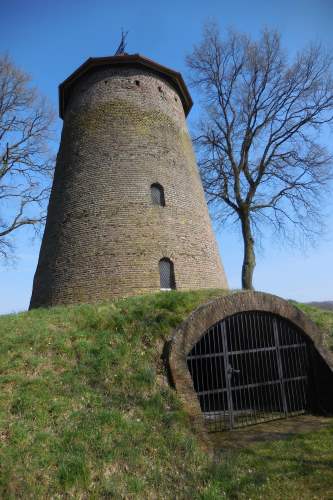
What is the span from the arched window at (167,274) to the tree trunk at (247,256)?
483cm

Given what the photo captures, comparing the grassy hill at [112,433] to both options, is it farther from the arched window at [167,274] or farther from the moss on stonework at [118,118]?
the moss on stonework at [118,118]

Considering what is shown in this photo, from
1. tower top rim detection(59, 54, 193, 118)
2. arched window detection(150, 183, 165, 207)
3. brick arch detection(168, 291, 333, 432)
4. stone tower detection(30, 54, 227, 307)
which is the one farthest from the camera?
tower top rim detection(59, 54, 193, 118)

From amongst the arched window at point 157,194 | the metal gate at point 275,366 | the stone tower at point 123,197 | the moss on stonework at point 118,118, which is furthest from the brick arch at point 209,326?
the moss on stonework at point 118,118

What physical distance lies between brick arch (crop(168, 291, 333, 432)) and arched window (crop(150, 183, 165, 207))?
538cm

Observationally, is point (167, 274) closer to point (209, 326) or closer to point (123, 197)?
point (123, 197)

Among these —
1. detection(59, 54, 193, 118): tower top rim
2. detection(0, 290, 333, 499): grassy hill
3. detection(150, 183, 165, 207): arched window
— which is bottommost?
detection(0, 290, 333, 499): grassy hill

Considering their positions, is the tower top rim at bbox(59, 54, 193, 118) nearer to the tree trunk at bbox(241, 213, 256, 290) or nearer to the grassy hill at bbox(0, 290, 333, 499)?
the tree trunk at bbox(241, 213, 256, 290)

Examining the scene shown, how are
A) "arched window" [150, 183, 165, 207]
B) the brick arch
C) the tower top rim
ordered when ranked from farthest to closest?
the tower top rim
"arched window" [150, 183, 165, 207]
the brick arch

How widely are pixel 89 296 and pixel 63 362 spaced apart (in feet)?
14.0

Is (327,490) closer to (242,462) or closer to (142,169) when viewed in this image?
(242,462)

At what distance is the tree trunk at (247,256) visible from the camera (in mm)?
15680

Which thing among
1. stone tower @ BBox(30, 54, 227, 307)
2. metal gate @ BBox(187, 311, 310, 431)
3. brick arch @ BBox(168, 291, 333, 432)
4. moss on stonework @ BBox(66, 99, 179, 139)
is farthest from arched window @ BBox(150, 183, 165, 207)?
brick arch @ BBox(168, 291, 333, 432)

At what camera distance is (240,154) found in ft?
59.3

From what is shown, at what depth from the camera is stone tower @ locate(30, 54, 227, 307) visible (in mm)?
11555
